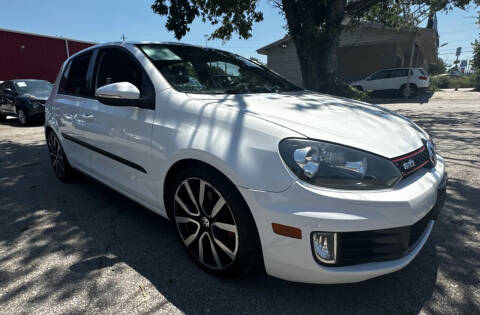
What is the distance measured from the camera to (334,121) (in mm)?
2006

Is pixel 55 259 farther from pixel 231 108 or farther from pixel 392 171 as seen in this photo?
pixel 392 171

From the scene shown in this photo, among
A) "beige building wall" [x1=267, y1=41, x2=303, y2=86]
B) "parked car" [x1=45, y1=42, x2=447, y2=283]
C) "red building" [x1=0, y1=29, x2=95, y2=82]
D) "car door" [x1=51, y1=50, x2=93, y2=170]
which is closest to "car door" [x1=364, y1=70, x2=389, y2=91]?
"beige building wall" [x1=267, y1=41, x2=303, y2=86]

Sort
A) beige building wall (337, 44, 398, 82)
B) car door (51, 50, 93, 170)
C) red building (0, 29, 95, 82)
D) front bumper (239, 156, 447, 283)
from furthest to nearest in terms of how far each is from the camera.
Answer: beige building wall (337, 44, 398, 82) < red building (0, 29, 95, 82) < car door (51, 50, 93, 170) < front bumper (239, 156, 447, 283)

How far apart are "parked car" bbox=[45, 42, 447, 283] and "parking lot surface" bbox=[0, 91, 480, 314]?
0.69 feet

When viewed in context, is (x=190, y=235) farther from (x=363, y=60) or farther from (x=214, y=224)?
(x=363, y=60)

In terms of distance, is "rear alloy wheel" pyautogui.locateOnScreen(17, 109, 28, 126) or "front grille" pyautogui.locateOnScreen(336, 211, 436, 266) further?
"rear alloy wheel" pyautogui.locateOnScreen(17, 109, 28, 126)

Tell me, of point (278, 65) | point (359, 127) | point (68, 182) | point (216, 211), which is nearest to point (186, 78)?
point (216, 211)

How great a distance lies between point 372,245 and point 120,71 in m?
2.41

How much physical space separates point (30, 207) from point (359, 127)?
326 cm

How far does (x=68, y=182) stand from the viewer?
4.06m

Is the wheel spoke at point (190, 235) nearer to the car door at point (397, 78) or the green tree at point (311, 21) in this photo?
the green tree at point (311, 21)

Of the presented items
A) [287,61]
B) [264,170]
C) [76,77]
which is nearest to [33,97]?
[76,77]

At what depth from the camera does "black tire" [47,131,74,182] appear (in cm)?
390

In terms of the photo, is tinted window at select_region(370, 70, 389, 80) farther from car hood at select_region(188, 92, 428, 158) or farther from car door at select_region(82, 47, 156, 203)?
car door at select_region(82, 47, 156, 203)
